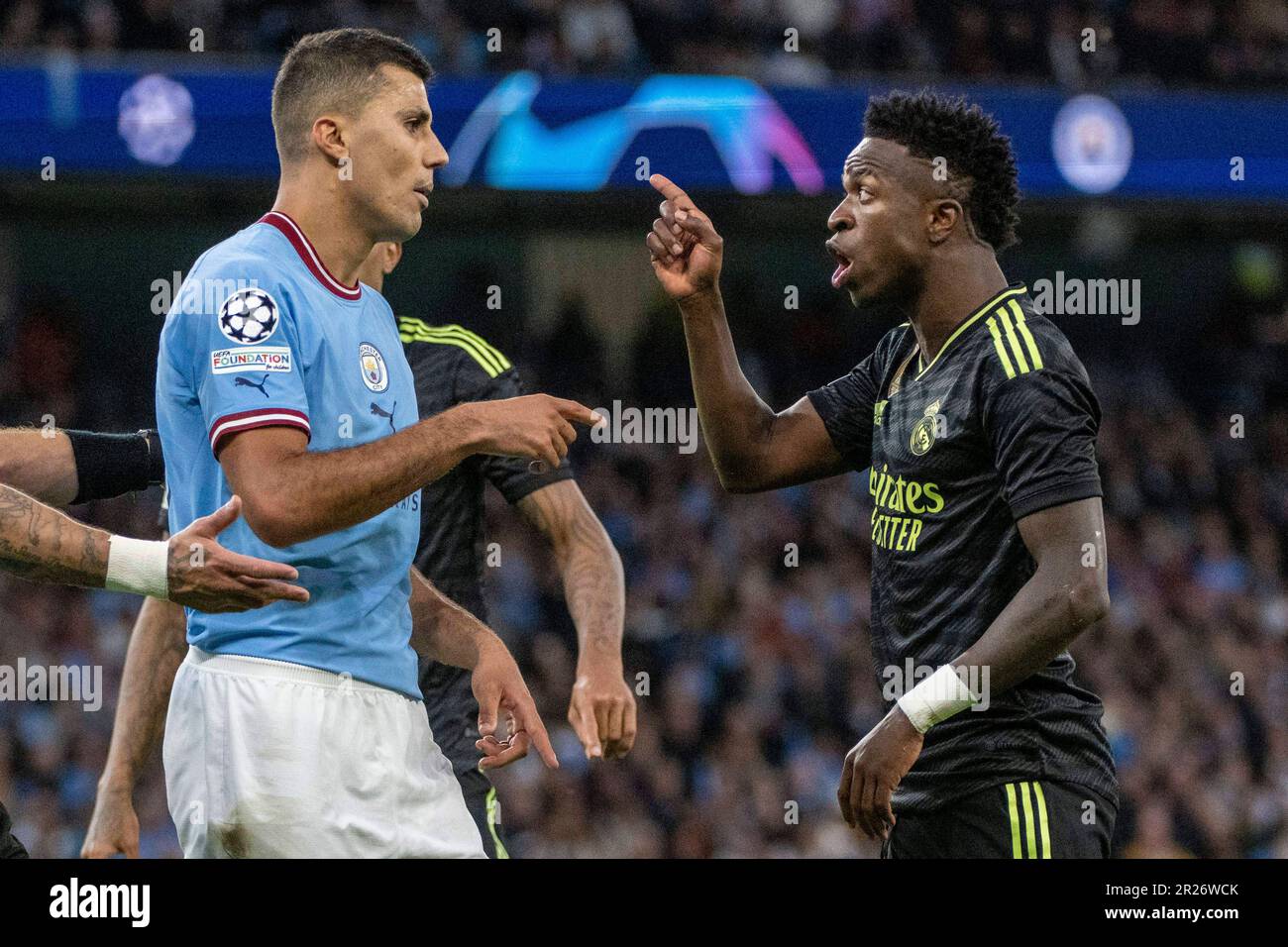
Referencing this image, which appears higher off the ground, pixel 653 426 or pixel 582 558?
pixel 653 426

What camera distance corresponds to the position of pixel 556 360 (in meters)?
11.8

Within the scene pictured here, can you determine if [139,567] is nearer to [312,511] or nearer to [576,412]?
[312,511]

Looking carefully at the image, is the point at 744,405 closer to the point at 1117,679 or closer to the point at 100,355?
the point at 1117,679

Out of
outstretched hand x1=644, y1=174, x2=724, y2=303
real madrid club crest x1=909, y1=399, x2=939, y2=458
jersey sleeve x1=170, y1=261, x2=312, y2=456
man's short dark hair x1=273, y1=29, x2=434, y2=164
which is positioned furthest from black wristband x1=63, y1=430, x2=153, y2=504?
real madrid club crest x1=909, y1=399, x2=939, y2=458

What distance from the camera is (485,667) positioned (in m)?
3.49

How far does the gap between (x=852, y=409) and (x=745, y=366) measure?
26.3 feet

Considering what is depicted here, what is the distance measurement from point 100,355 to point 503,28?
12.8 feet

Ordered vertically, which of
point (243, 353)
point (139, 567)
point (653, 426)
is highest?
point (653, 426)

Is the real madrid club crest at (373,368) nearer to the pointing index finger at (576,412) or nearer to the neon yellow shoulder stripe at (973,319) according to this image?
the pointing index finger at (576,412)

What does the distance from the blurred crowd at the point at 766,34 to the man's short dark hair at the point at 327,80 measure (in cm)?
678

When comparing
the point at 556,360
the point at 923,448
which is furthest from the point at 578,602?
the point at 556,360

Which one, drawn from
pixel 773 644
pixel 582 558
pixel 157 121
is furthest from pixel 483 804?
pixel 157 121

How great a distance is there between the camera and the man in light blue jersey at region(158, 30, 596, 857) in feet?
9.71

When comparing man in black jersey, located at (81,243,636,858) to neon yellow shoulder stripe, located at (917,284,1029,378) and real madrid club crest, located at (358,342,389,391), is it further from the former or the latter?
neon yellow shoulder stripe, located at (917,284,1029,378)
